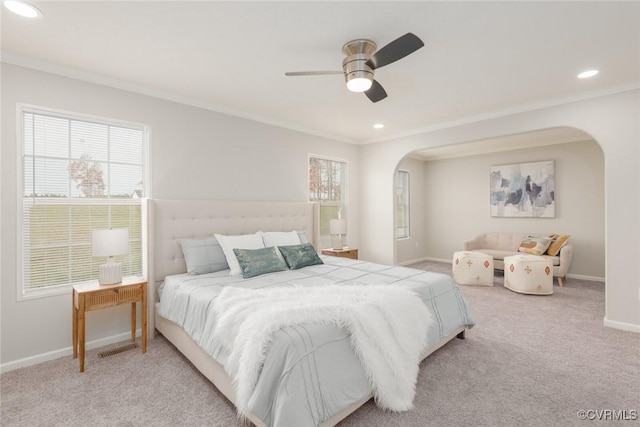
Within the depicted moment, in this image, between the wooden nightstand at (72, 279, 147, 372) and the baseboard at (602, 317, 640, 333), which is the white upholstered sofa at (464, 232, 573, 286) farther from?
the wooden nightstand at (72, 279, 147, 372)

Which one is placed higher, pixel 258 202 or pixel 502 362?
pixel 258 202

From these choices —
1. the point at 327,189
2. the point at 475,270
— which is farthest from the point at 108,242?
the point at 475,270

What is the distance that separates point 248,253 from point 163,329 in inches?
42.9

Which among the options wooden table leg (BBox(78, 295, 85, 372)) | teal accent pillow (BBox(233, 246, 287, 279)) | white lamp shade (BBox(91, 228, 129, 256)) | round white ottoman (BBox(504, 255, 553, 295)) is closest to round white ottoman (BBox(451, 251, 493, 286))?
round white ottoman (BBox(504, 255, 553, 295))

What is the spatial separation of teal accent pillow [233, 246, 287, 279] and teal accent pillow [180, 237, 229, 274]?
0.74 ft

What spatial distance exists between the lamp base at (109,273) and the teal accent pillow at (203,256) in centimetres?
60

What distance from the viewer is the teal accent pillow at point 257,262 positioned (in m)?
2.96

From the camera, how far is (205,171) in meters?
3.64

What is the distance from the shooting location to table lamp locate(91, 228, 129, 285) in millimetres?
2582

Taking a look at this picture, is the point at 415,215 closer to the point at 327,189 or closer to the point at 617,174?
the point at 327,189

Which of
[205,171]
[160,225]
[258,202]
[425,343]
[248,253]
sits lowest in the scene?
[425,343]

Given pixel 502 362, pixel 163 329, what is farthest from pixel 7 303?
pixel 502 362

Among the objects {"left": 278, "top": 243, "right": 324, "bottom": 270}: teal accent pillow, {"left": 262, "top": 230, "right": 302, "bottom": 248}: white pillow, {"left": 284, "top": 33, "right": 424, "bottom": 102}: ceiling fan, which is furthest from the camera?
{"left": 262, "top": 230, "right": 302, "bottom": 248}: white pillow

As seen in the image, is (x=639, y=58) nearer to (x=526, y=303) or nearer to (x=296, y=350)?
(x=526, y=303)
